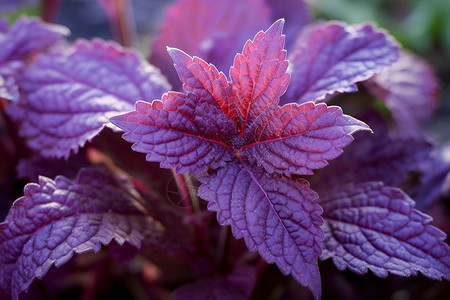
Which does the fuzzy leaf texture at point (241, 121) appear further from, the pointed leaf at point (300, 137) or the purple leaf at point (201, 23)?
the purple leaf at point (201, 23)

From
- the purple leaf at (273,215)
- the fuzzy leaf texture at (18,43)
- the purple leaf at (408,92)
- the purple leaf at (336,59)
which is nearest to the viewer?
the purple leaf at (273,215)

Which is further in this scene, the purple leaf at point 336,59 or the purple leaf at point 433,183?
the purple leaf at point 433,183

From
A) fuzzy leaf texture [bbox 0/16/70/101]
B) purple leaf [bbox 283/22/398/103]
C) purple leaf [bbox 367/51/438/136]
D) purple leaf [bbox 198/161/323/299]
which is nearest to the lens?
purple leaf [bbox 198/161/323/299]

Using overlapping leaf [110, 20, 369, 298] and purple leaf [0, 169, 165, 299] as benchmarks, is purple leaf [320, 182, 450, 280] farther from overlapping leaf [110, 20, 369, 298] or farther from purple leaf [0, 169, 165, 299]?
purple leaf [0, 169, 165, 299]

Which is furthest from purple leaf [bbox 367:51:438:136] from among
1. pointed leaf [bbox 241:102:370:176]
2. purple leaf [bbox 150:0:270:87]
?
pointed leaf [bbox 241:102:370:176]

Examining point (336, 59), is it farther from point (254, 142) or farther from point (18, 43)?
point (18, 43)

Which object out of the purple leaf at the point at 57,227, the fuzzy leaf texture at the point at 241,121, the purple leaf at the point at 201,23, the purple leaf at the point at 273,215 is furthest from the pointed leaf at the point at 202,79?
the purple leaf at the point at 201,23

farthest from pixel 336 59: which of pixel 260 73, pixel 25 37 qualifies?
pixel 25 37
